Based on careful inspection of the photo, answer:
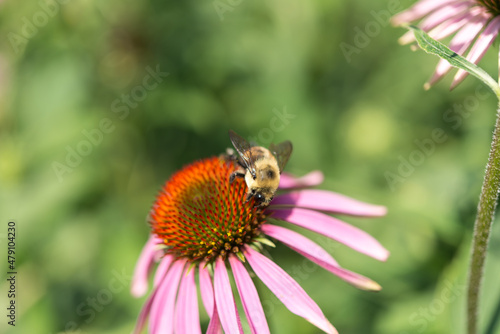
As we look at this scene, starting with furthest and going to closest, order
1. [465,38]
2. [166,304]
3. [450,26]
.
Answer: [166,304]
[450,26]
[465,38]

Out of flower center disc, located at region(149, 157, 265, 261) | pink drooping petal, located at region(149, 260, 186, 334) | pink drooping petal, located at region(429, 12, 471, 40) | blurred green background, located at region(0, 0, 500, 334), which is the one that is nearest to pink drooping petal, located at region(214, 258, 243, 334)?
flower center disc, located at region(149, 157, 265, 261)

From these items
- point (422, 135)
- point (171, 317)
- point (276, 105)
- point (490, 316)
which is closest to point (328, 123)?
point (276, 105)

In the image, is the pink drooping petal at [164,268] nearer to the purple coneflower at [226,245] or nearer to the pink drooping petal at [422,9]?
the purple coneflower at [226,245]

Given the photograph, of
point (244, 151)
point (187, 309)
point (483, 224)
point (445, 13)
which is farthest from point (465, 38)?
point (187, 309)

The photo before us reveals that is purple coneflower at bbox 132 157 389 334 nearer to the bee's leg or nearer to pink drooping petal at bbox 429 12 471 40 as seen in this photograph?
the bee's leg

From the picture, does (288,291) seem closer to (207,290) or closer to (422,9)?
(207,290)

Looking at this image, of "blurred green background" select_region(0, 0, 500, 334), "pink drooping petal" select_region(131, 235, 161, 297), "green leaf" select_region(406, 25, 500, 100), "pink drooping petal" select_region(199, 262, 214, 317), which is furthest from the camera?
"blurred green background" select_region(0, 0, 500, 334)
